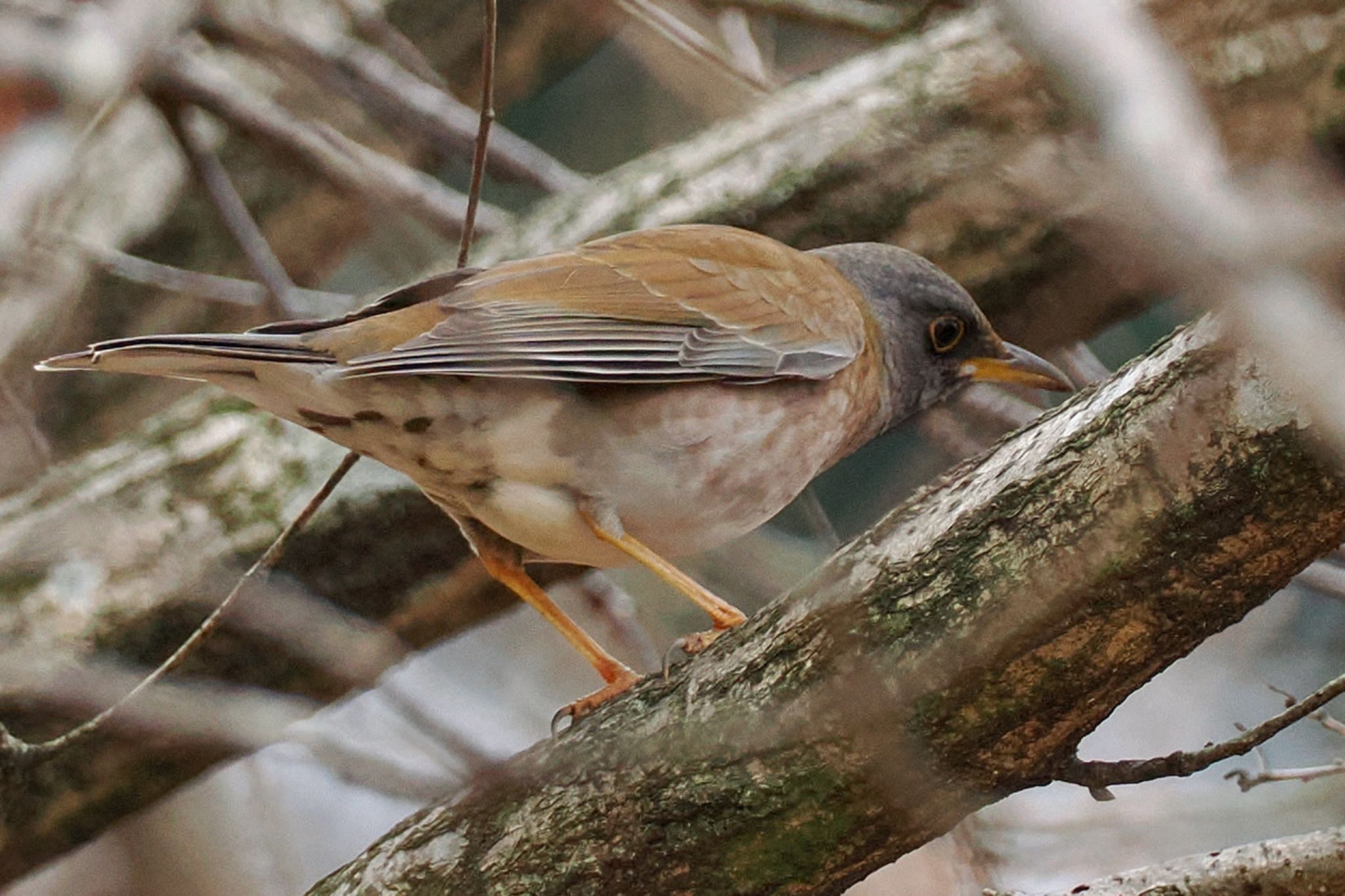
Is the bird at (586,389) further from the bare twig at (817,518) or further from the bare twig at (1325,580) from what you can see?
the bare twig at (1325,580)

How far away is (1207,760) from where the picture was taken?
2.62 meters

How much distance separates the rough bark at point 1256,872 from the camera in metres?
2.51

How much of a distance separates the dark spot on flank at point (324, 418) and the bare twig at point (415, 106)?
2.05 metres

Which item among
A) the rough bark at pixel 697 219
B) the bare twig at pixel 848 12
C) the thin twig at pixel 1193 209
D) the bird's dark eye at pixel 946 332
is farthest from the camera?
the bare twig at pixel 848 12

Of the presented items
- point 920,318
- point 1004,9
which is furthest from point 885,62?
point 1004,9

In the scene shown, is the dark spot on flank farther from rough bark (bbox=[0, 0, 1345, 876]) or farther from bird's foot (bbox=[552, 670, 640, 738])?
rough bark (bbox=[0, 0, 1345, 876])

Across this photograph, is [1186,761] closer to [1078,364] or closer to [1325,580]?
[1325,580]

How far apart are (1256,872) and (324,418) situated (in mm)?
2395

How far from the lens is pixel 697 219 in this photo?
18.2 ft

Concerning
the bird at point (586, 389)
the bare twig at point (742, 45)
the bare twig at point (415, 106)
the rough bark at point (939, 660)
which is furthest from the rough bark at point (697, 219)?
the rough bark at point (939, 660)

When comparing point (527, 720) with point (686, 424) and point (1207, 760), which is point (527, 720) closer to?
point (686, 424)

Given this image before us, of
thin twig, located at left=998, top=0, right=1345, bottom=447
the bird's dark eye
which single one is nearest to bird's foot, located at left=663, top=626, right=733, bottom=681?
the bird's dark eye

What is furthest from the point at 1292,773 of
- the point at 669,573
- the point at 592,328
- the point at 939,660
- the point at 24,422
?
the point at 24,422

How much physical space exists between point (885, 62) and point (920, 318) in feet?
5.08
